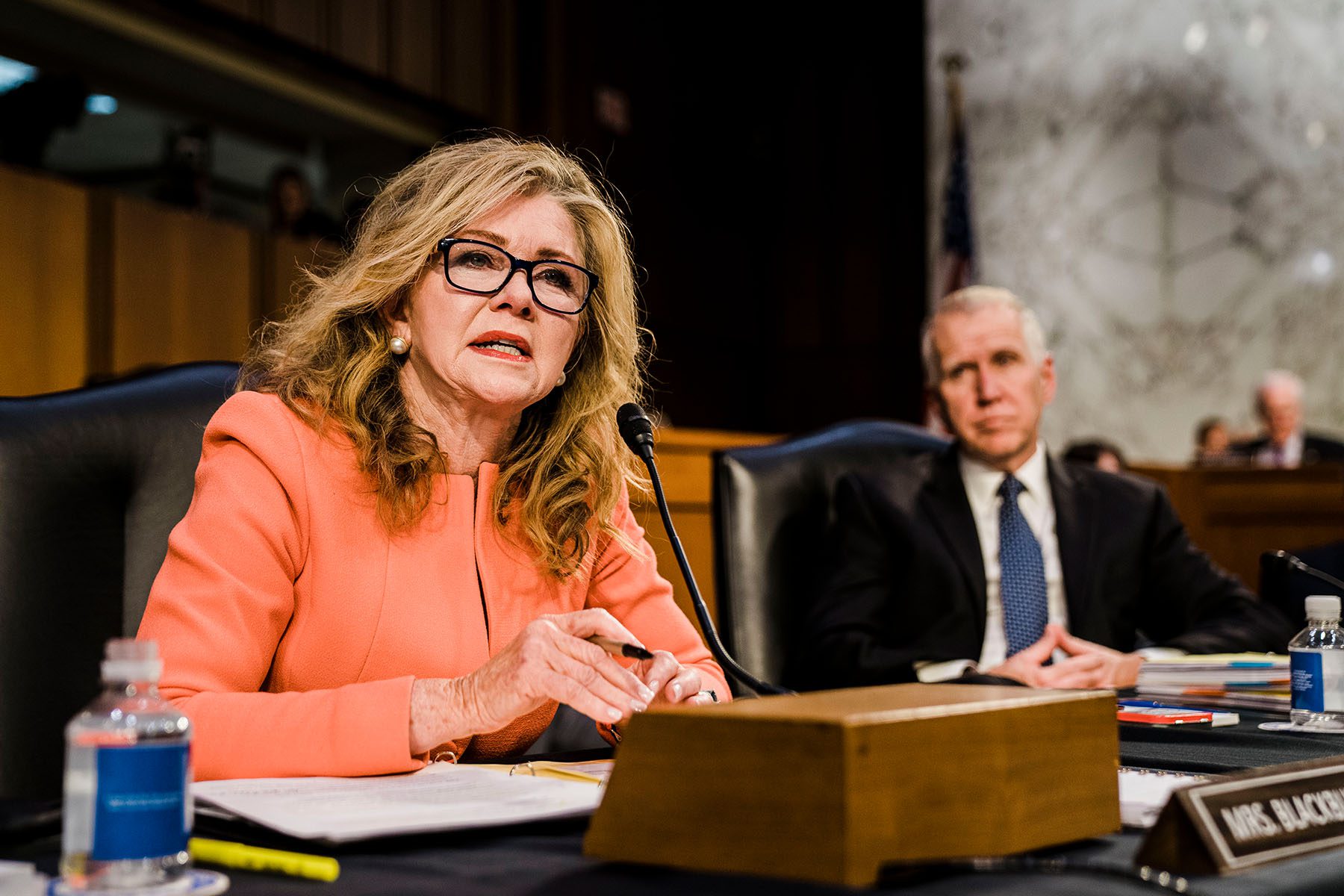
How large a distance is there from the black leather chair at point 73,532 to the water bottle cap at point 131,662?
0.64 meters

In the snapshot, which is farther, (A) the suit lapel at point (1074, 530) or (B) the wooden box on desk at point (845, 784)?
(A) the suit lapel at point (1074, 530)

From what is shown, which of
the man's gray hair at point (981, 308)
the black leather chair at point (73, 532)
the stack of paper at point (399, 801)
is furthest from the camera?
the man's gray hair at point (981, 308)

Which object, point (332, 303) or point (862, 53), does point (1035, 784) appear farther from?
point (862, 53)

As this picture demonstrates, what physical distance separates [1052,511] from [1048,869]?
67.5 inches

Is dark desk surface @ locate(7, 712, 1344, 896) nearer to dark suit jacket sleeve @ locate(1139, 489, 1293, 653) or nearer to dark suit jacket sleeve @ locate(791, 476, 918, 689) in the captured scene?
dark suit jacket sleeve @ locate(791, 476, 918, 689)

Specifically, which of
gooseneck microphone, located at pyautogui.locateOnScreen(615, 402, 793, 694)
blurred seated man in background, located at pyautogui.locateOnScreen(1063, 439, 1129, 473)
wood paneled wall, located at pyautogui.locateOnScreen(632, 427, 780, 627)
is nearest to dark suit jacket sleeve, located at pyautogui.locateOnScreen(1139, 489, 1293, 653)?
gooseneck microphone, located at pyautogui.locateOnScreen(615, 402, 793, 694)

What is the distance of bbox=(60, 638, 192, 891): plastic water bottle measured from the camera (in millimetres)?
693

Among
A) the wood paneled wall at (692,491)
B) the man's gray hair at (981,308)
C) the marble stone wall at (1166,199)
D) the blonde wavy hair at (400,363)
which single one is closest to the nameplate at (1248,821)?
the blonde wavy hair at (400,363)

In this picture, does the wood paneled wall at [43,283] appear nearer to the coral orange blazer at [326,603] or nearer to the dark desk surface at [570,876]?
the coral orange blazer at [326,603]

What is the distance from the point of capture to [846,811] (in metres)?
0.66

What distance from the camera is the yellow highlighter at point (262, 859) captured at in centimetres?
72

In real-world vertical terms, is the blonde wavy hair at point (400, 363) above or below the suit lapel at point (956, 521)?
above

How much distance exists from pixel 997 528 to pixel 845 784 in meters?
1.73

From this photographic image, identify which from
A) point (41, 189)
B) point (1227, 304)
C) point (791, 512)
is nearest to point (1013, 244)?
point (1227, 304)
